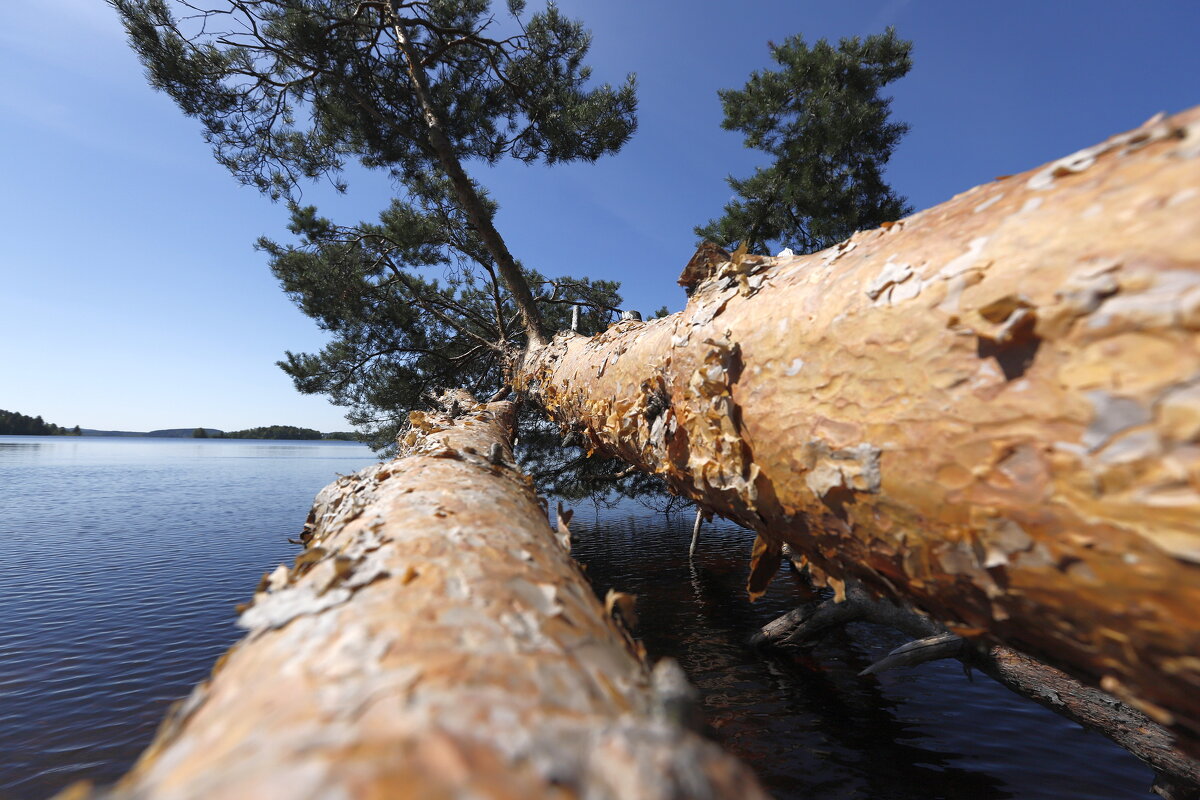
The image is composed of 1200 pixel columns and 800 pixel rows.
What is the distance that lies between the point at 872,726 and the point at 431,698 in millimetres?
4434

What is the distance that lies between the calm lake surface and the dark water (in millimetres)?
14

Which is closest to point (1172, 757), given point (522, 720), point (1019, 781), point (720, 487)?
point (1019, 781)

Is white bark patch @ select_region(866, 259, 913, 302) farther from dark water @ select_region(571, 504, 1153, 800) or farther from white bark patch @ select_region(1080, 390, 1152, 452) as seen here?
dark water @ select_region(571, 504, 1153, 800)

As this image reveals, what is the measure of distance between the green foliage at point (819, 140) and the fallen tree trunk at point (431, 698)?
6935 mm

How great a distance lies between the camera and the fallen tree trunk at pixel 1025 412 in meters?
0.56

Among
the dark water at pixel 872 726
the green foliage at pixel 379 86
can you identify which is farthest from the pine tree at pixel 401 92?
the dark water at pixel 872 726

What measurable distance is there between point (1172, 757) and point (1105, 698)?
30 centimetres

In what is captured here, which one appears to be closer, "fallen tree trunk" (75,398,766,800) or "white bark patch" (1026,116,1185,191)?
"fallen tree trunk" (75,398,766,800)

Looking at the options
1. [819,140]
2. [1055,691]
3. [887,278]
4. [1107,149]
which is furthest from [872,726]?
[819,140]

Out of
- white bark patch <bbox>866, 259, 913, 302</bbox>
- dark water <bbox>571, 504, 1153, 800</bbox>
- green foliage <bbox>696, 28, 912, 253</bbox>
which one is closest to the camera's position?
white bark patch <bbox>866, 259, 913, 302</bbox>

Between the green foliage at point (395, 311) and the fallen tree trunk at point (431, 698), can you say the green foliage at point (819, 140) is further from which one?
the fallen tree trunk at point (431, 698)

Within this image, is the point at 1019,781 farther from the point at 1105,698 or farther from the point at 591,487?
the point at 591,487

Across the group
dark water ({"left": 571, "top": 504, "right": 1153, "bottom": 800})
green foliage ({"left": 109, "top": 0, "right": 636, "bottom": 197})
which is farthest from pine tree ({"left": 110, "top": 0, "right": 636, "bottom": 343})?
dark water ({"left": 571, "top": 504, "right": 1153, "bottom": 800})

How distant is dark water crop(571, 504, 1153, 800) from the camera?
3.16m
